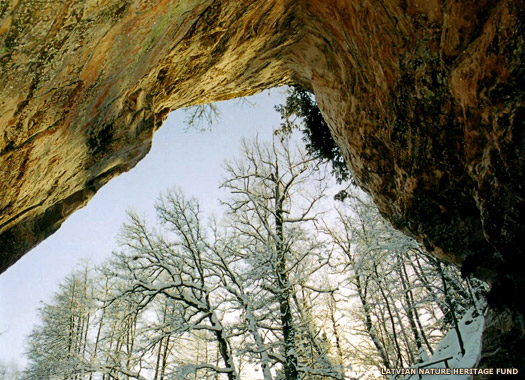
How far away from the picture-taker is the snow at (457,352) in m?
7.50

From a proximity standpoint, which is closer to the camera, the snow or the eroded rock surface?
the eroded rock surface

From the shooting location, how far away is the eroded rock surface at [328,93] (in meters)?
2.50

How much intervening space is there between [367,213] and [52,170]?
14.7m

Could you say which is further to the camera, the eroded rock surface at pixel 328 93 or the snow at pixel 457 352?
the snow at pixel 457 352

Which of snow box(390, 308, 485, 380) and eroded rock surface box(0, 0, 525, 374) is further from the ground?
eroded rock surface box(0, 0, 525, 374)

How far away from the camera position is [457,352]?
29.7 ft

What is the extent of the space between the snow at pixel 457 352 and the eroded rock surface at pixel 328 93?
5.31 m

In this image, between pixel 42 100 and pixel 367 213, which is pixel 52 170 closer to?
pixel 42 100

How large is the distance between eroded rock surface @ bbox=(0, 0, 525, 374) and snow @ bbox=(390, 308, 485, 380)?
531cm

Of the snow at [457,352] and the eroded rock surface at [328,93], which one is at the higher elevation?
the eroded rock surface at [328,93]

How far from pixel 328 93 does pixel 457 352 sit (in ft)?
30.1

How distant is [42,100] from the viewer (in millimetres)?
2623

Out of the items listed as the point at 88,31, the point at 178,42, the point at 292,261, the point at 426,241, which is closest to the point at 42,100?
the point at 88,31

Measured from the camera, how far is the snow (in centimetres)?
750
